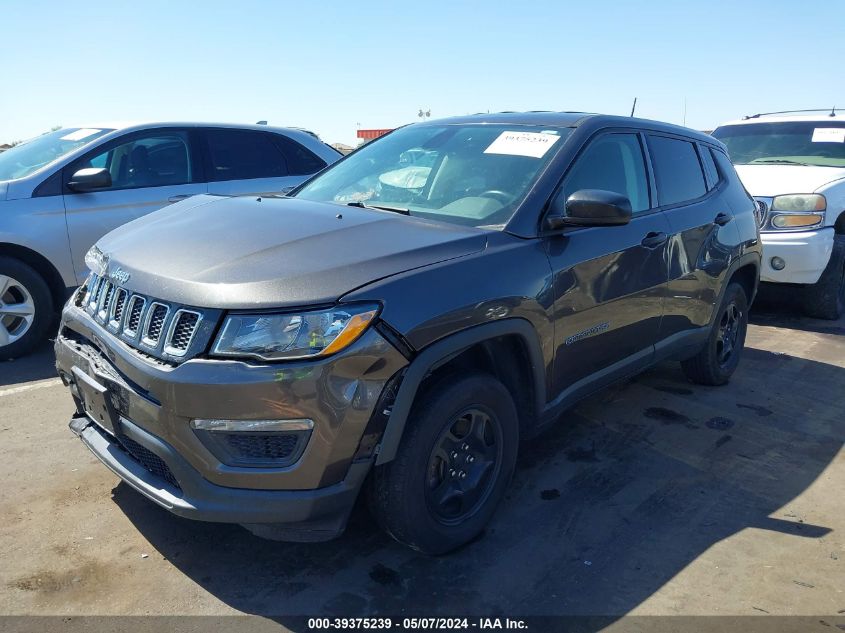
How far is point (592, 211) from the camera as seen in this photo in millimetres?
3111

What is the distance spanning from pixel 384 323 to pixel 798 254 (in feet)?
18.5

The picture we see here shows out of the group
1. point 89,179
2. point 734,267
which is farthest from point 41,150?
point 734,267

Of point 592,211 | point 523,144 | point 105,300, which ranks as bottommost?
point 105,300

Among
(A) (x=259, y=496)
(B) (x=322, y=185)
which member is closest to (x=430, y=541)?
(A) (x=259, y=496)

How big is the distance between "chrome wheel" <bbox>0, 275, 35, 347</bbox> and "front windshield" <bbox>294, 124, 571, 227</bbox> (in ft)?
8.56

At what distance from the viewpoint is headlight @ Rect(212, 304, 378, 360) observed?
7.79ft

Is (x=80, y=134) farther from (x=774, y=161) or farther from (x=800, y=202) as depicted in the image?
(x=774, y=161)

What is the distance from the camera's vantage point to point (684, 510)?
3.42 metres

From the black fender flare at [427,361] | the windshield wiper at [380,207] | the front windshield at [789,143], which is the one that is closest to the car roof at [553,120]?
the windshield wiper at [380,207]

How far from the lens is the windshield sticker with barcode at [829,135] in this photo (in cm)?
781

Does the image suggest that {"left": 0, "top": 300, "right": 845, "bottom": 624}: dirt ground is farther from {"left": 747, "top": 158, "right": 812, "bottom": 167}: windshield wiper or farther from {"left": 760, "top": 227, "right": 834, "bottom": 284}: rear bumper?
{"left": 747, "top": 158, "right": 812, "bottom": 167}: windshield wiper

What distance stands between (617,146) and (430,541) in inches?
91.0

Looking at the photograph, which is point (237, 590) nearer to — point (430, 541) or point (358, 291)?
point (430, 541)

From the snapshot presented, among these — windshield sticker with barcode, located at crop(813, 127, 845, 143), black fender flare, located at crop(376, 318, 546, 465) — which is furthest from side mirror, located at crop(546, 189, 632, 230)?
windshield sticker with barcode, located at crop(813, 127, 845, 143)
